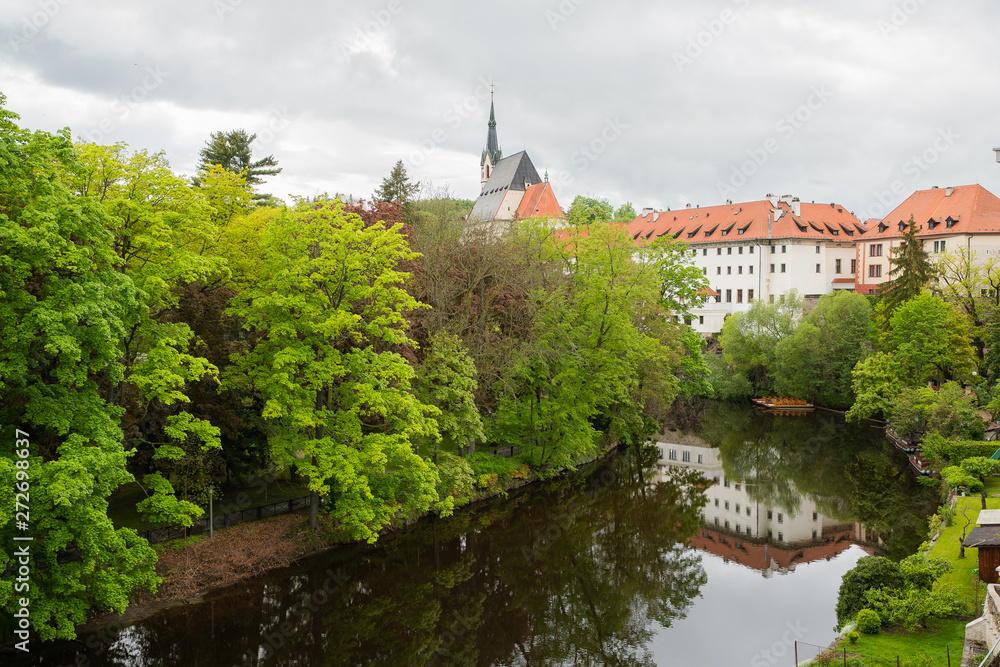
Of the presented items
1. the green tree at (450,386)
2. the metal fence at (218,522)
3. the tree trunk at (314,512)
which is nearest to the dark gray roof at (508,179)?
the green tree at (450,386)

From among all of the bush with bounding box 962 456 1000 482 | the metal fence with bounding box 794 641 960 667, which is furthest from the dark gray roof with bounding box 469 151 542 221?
the metal fence with bounding box 794 641 960 667

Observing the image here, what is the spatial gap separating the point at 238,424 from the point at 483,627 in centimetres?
937

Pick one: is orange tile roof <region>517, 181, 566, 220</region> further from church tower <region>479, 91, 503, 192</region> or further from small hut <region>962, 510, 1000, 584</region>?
small hut <region>962, 510, 1000, 584</region>

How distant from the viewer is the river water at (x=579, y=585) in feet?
52.6

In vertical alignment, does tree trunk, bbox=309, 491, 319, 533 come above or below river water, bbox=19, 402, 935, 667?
above

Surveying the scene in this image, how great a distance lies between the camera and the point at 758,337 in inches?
2186

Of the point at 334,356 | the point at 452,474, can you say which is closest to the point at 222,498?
the point at 334,356

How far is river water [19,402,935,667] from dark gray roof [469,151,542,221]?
56230 mm

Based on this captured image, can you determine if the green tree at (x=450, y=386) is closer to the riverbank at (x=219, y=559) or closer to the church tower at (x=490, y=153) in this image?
the riverbank at (x=219, y=559)

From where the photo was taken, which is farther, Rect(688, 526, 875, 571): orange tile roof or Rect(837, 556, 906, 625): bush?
Rect(688, 526, 875, 571): orange tile roof

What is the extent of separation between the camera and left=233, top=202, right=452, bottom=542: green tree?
1928 centimetres

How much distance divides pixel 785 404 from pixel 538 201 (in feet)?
111

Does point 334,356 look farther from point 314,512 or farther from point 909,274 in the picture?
point 909,274

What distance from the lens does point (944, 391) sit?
3253 centimetres
